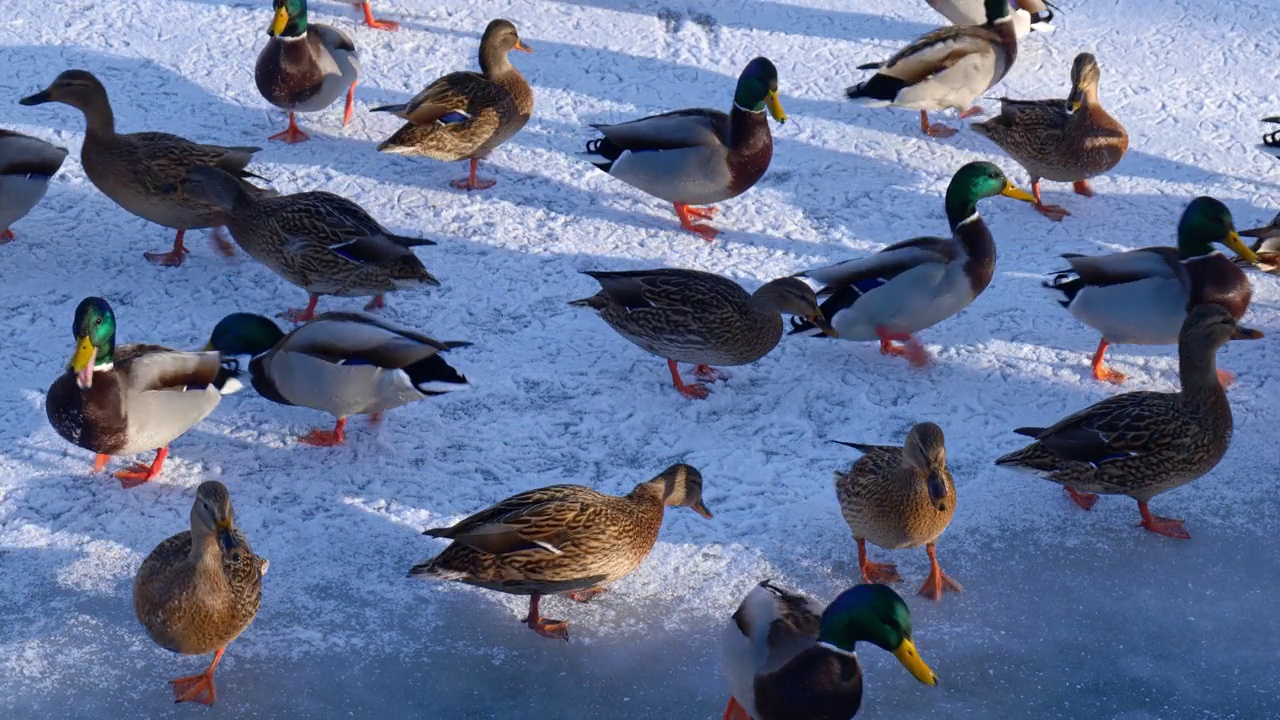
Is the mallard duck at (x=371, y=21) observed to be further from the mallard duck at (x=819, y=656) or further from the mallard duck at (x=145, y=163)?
the mallard duck at (x=819, y=656)

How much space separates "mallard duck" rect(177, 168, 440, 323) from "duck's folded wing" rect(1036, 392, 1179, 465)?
269 cm

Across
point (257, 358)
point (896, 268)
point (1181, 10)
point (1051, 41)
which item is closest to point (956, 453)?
point (896, 268)

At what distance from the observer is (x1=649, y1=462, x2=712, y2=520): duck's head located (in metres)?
4.80

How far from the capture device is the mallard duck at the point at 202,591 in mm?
4215

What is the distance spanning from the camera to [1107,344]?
236 inches

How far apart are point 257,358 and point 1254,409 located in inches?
158

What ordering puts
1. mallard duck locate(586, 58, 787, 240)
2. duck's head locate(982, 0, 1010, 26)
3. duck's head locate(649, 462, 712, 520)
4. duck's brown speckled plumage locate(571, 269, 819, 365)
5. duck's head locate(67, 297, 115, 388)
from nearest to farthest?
duck's head locate(649, 462, 712, 520)
duck's head locate(67, 297, 115, 388)
duck's brown speckled plumage locate(571, 269, 819, 365)
mallard duck locate(586, 58, 787, 240)
duck's head locate(982, 0, 1010, 26)

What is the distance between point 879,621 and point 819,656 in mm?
203

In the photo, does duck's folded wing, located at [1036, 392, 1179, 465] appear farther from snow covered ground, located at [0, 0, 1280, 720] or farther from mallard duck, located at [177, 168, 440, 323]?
mallard duck, located at [177, 168, 440, 323]

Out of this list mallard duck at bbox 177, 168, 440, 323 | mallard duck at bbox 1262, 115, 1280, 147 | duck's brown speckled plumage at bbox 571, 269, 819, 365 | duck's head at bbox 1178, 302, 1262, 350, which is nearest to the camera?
duck's head at bbox 1178, 302, 1262, 350

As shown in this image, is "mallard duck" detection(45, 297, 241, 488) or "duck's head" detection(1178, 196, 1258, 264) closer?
"mallard duck" detection(45, 297, 241, 488)

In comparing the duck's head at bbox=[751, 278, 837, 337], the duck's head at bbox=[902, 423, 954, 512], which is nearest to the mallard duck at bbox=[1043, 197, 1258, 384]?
the duck's head at bbox=[751, 278, 837, 337]

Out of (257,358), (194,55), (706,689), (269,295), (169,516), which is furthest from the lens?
(194,55)

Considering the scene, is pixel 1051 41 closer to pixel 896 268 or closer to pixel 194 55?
pixel 896 268
